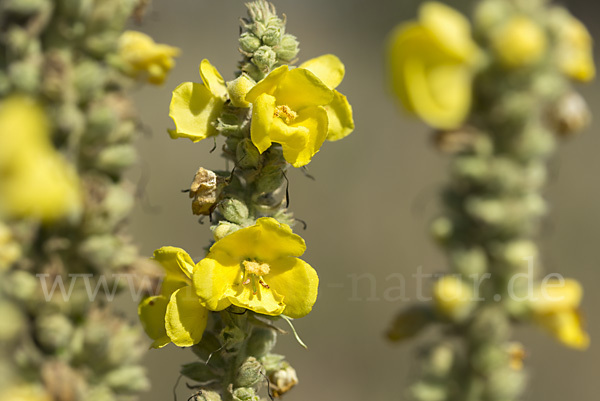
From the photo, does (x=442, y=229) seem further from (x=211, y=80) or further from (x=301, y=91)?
(x=211, y=80)

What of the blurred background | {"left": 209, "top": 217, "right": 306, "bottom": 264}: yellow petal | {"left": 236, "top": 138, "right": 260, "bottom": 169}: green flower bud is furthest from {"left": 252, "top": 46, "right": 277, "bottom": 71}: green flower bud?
the blurred background

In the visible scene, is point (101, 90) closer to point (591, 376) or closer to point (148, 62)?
point (148, 62)

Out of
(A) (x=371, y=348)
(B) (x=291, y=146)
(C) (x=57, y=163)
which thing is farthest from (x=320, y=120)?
(A) (x=371, y=348)

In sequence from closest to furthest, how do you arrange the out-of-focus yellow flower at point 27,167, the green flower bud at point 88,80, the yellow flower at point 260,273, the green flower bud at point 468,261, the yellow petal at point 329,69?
the out-of-focus yellow flower at point 27,167 → the green flower bud at point 88,80 → the green flower bud at point 468,261 → the yellow flower at point 260,273 → the yellow petal at point 329,69

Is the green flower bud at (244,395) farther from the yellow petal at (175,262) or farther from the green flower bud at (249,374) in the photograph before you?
the yellow petal at (175,262)

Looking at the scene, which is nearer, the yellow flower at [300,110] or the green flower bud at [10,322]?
the green flower bud at [10,322]

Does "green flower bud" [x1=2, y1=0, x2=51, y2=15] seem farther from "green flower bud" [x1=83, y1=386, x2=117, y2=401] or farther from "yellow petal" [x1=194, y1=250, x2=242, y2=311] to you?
"green flower bud" [x1=83, y1=386, x2=117, y2=401]

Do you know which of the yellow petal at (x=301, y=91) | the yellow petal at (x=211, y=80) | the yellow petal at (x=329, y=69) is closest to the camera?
the yellow petal at (x=301, y=91)

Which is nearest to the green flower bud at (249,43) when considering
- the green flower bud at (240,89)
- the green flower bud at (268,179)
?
the green flower bud at (240,89)
